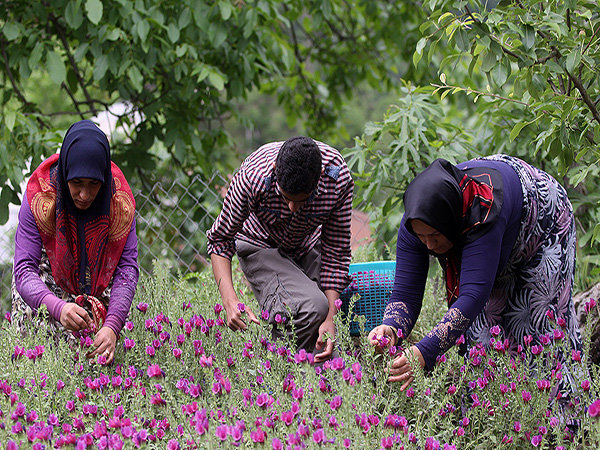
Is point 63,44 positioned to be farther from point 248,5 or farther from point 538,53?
point 538,53

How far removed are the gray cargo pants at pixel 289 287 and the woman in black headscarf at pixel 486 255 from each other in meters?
0.42

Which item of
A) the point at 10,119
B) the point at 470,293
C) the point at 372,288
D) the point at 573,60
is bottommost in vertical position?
the point at 372,288

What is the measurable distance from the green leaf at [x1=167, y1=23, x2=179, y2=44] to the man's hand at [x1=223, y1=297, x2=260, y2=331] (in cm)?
237

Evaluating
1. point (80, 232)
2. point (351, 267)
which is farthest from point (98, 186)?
point (351, 267)

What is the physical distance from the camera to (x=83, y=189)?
2963 mm

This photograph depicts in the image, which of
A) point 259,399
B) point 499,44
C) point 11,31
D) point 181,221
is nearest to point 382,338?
point 259,399

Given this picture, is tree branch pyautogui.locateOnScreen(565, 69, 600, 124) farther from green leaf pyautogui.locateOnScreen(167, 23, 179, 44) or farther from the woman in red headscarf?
green leaf pyautogui.locateOnScreen(167, 23, 179, 44)

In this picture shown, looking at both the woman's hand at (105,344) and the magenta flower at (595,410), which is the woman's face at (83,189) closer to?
the woman's hand at (105,344)

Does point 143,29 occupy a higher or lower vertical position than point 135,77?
higher

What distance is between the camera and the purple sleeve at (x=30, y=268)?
9.55ft

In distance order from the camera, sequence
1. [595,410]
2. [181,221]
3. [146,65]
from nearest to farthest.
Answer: [595,410] → [146,65] → [181,221]

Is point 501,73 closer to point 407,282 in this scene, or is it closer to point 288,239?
point 407,282

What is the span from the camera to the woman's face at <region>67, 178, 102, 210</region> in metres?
2.95

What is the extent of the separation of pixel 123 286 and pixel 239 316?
578mm
